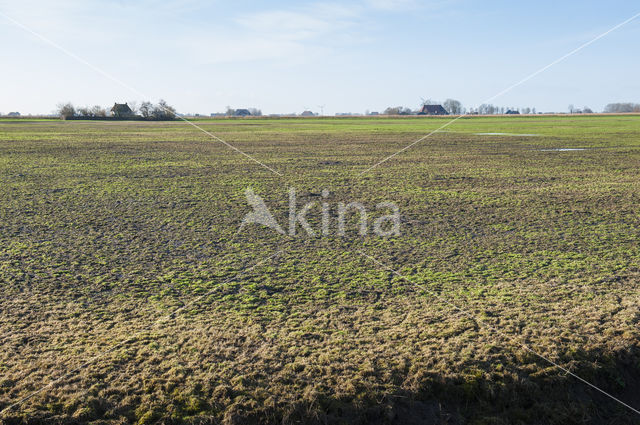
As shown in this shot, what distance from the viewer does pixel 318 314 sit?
163 inches

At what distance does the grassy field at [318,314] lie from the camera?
3.02 metres

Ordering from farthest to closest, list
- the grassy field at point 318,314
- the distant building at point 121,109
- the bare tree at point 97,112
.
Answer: the bare tree at point 97,112 < the distant building at point 121,109 < the grassy field at point 318,314

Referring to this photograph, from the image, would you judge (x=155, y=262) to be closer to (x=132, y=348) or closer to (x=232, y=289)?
(x=232, y=289)

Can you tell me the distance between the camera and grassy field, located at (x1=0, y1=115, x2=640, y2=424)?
9.91 feet

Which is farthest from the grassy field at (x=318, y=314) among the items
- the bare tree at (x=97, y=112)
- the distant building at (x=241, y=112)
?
the distant building at (x=241, y=112)

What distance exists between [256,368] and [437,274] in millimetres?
2517

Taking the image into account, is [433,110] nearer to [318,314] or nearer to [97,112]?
[97,112]

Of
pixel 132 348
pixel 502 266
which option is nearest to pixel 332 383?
Answer: pixel 132 348

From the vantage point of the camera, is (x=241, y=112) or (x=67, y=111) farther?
(x=241, y=112)

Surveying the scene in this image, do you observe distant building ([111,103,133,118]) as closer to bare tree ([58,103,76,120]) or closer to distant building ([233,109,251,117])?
bare tree ([58,103,76,120])

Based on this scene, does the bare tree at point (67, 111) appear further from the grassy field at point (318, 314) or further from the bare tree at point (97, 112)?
the grassy field at point (318, 314)

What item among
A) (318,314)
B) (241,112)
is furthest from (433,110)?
(318,314)

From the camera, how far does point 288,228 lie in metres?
7.31

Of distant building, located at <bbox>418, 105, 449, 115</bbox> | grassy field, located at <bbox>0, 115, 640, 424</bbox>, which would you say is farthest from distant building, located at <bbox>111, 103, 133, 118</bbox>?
distant building, located at <bbox>418, 105, 449, 115</bbox>
